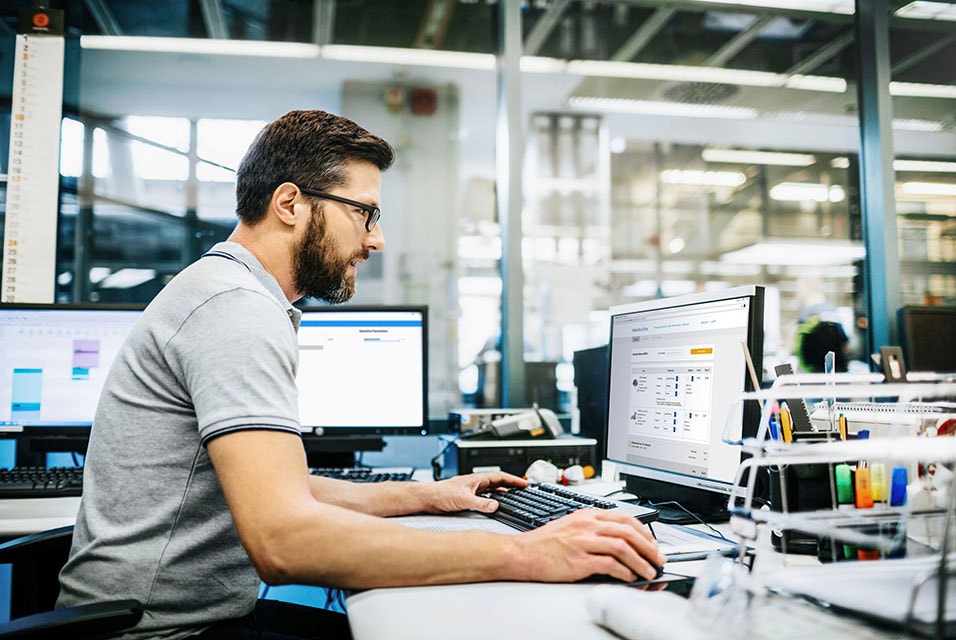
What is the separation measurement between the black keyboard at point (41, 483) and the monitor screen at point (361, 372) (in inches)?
22.8

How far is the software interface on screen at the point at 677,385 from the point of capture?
122 cm

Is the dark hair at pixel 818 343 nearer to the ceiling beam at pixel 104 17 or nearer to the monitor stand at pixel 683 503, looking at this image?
the monitor stand at pixel 683 503

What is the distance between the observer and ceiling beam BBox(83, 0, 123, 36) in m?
3.02

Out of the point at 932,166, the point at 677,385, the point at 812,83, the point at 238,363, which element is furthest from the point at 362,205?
the point at 812,83

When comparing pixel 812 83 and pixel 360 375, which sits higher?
pixel 812 83

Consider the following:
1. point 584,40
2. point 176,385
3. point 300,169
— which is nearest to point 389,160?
point 300,169

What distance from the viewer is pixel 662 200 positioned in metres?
5.93

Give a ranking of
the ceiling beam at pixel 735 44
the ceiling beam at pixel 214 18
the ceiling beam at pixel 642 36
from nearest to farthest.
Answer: the ceiling beam at pixel 214 18 → the ceiling beam at pixel 642 36 → the ceiling beam at pixel 735 44

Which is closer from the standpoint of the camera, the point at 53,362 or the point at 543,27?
the point at 53,362

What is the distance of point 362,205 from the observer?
1.23 meters

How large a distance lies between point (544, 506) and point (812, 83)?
5.14 metres

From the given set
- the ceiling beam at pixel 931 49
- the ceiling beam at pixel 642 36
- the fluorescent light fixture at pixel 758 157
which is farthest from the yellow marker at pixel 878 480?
the fluorescent light fixture at pixel 758 157

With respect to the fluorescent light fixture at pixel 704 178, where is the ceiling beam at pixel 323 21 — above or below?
above

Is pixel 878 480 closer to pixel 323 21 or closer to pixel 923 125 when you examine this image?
pixel 923 125
